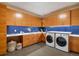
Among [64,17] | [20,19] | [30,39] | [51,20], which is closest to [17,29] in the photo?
[20,19]

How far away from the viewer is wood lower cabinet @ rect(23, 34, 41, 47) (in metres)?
3.35

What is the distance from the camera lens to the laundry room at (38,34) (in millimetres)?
2484

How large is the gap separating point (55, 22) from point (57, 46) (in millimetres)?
1251

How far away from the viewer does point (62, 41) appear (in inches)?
116

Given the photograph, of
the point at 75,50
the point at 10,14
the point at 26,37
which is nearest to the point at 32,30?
the point at 26,37

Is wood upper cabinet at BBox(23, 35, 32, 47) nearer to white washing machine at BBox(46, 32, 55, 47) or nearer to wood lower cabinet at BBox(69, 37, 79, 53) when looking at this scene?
white washing machine at BBox(46, 32, 55, 47)

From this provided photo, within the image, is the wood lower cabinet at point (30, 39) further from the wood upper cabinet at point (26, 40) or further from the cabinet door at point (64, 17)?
the cabinet door at point (64, 17)

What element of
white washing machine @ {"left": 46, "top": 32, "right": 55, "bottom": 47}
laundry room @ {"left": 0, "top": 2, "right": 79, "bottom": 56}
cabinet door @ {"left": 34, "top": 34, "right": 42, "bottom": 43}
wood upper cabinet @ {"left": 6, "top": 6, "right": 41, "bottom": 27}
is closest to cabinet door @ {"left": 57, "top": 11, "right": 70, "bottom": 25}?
laundry room @ {"left": 0, "top": 2, "right": 79, "bottom": 56}

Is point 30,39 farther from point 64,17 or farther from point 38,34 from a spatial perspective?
point 64,17

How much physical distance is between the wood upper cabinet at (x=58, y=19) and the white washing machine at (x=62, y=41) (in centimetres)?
62

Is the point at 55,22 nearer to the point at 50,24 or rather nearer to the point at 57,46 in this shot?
the point at 50,24

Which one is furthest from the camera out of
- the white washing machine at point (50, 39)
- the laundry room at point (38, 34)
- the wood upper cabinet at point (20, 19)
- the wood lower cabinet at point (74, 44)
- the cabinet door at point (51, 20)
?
the cabinet door at point (51, 20)

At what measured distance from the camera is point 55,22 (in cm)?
373

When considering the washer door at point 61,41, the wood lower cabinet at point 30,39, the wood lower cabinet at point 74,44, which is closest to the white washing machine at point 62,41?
the washer door at point 61,41
